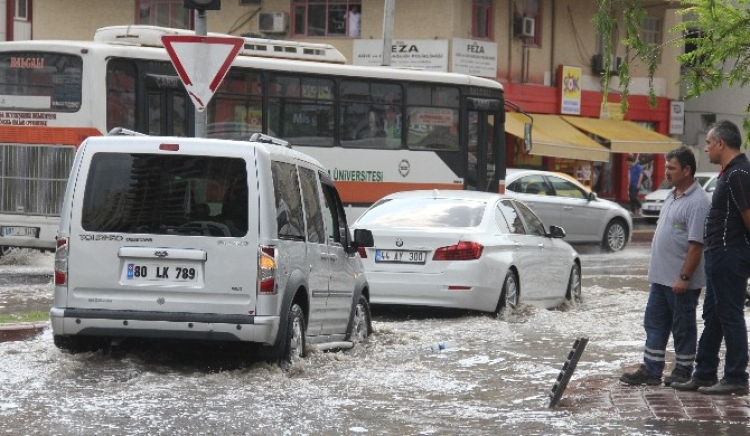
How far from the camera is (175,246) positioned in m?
10.5

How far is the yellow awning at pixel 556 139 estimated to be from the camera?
38062 millimetres

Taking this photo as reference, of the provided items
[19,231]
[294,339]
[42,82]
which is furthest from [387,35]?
[294,339]

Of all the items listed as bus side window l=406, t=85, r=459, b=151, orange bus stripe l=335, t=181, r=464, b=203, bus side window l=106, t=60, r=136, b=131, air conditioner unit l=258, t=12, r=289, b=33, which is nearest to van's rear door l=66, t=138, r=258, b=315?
bus side window l=106, t=60, r=136, b=131

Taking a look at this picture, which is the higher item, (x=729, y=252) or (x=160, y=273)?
(x=729, y=252)

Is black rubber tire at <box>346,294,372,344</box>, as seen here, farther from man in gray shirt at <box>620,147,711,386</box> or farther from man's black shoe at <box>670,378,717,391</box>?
man's black shoe at <box>670,378,717,391</box>

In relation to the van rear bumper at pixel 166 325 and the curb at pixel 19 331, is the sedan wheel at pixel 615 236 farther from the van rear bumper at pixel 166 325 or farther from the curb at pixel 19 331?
the van rear bumper at pixel 166 325

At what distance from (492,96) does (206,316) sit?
16447 mm

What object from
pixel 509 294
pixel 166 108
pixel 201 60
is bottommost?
pixel 509 294

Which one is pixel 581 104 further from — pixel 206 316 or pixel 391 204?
pixel 206 316

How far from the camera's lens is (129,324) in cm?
1045

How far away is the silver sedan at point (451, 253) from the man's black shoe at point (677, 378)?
501 cm

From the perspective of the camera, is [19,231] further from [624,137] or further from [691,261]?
[624,137]

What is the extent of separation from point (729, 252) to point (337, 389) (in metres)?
2.77

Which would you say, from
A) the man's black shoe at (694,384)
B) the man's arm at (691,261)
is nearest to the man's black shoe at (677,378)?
the man's black shoe at (694,384)
